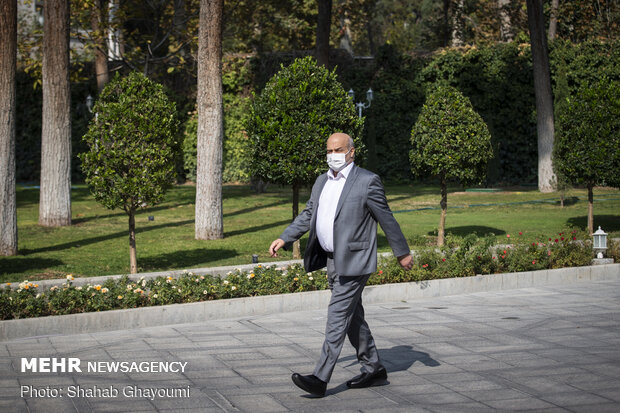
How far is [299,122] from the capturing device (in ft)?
40.7

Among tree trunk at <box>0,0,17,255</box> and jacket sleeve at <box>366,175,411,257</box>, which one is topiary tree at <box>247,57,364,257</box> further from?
jacket sleeve at <box>366,175,411,257</box>

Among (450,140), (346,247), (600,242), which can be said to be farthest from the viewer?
(450,140)

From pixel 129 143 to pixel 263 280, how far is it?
3.15m

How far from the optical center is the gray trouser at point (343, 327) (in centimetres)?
566

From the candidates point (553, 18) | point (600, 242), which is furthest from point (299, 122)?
point (553, 18)

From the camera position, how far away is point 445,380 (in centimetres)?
615

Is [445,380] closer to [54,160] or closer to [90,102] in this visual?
[54,160]

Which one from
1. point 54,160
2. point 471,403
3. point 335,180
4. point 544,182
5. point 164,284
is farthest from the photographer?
point 544,182

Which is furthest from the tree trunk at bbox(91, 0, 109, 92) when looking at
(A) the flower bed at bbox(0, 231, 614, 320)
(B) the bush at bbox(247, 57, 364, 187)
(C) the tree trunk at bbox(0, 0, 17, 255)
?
(A) the flower bed at bbox(0, 231, 614, 320)

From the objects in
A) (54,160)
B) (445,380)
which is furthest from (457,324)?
(54,160)

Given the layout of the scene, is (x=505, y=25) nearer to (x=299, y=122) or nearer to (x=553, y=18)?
(x=553, y=18)

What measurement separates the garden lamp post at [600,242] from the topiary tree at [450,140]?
3023 millimetres

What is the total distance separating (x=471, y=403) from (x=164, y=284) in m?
4.67

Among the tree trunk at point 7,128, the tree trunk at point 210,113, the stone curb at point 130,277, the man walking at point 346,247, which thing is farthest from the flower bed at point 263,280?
the tree trunk at point 210,113
